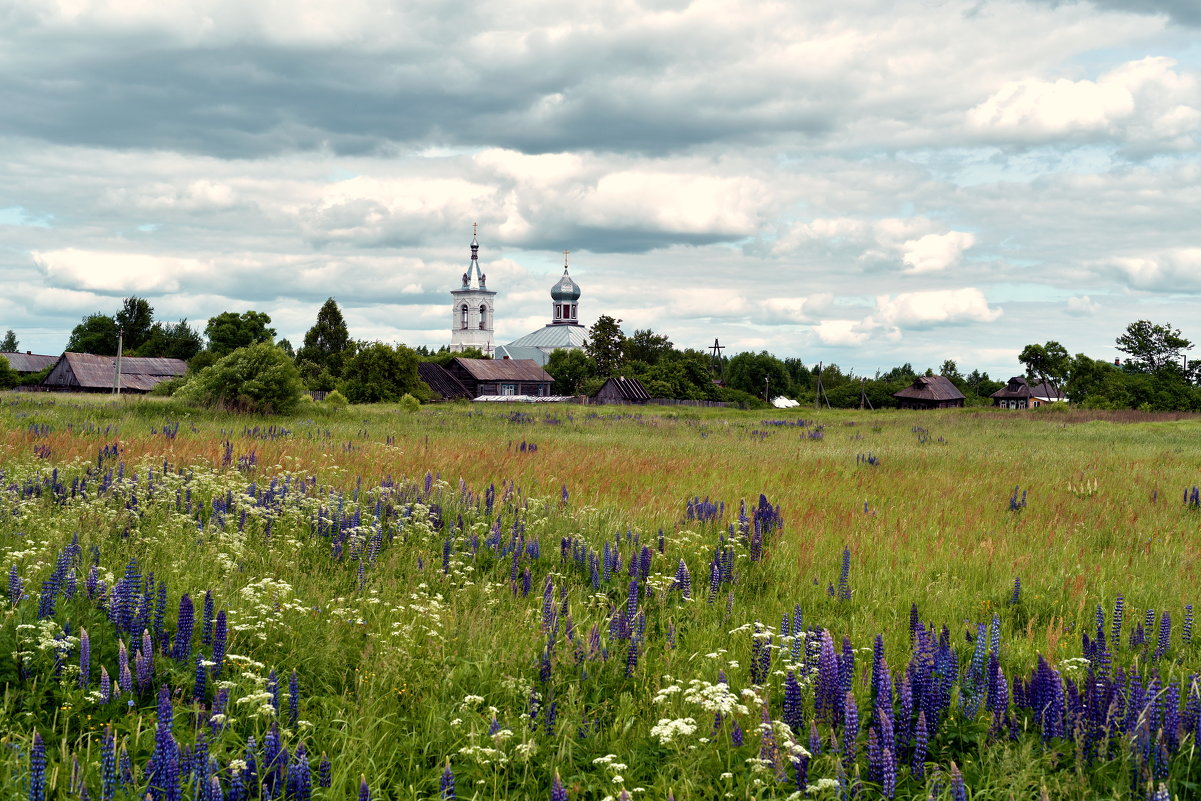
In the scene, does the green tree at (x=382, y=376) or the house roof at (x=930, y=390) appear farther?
the house roof at (x=930, y=390)

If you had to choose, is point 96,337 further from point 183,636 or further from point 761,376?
point 183,636

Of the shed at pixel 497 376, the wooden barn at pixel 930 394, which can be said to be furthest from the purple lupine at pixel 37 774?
the wooden barn at pixel 930 394

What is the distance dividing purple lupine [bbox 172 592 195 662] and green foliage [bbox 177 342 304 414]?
2393 cm

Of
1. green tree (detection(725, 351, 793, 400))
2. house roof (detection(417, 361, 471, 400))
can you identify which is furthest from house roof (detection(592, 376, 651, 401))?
green tree (detection(725, 351, 793, 400))

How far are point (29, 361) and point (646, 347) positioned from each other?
68.2m

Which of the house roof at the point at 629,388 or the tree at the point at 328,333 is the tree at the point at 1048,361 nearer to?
the house roof at the point at 629,388

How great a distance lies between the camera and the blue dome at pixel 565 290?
15738 cm

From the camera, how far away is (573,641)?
5320 millimetres

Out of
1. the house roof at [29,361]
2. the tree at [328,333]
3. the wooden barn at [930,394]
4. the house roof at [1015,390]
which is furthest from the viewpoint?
the house roof at [1015,390]

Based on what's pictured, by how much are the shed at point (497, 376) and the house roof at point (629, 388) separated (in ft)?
45.6

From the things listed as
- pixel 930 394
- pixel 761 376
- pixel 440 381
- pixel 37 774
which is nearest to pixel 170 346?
pixel 440 381

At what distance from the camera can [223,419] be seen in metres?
24.6

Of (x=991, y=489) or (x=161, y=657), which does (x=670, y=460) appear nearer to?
(x=991, y=489)

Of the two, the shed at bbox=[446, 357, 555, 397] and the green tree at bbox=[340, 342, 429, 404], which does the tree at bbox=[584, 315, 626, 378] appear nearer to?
the shed at bbox=[446, 357, 555, 397]
